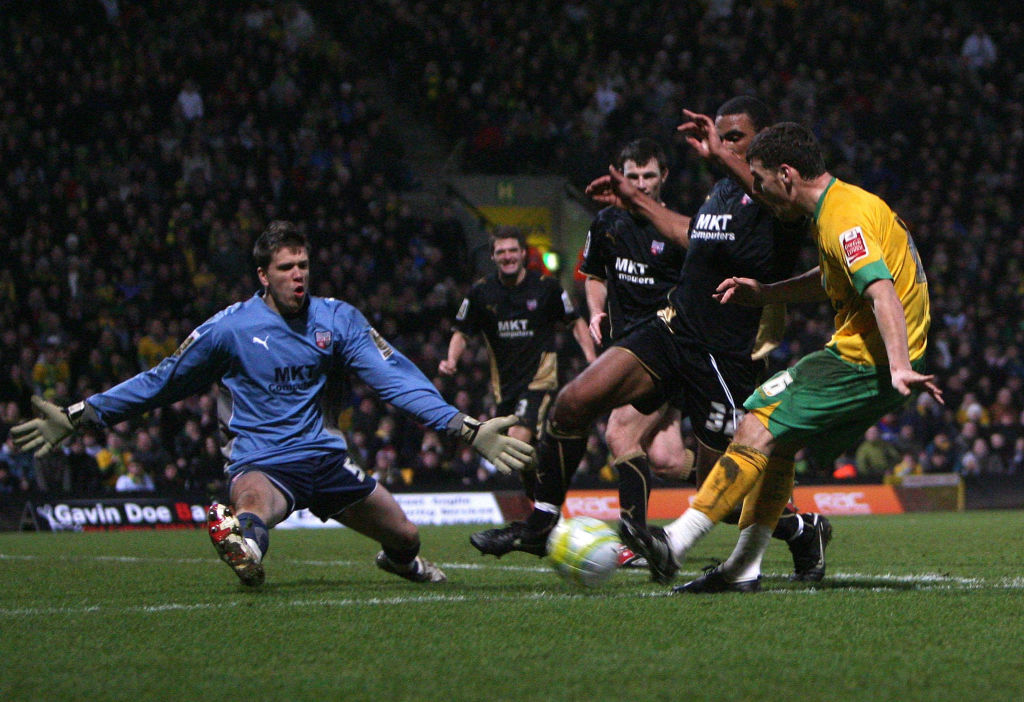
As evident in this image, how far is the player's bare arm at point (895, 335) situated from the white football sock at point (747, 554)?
1.04 meters

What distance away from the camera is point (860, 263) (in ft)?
16.1

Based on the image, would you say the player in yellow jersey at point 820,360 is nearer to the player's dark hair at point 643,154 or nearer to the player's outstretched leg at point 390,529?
the player's outstretched leg at point 390,529

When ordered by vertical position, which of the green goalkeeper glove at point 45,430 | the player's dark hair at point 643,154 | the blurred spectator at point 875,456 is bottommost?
the blurred spectator at point 875,456

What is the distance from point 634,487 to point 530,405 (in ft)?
10.4

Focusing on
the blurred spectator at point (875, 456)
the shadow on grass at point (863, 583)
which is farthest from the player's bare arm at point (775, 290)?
the blurred spectator at point (875, 456)

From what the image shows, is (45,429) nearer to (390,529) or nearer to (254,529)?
Result: (254,529)

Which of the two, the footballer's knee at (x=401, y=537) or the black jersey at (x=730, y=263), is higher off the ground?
the black jersey at (x=730, y=263)

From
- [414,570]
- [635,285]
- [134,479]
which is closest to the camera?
[414,570]

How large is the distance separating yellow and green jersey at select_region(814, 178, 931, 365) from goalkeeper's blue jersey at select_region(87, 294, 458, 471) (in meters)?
2.03

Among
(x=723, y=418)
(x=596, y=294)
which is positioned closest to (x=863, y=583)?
(x=723, y=418)

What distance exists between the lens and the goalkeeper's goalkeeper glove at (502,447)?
17.7 ft

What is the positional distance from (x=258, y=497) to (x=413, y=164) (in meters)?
17.7

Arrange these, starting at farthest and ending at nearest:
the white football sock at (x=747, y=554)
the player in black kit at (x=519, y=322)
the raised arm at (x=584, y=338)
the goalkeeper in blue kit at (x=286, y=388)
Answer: the player in black kit at (x=519, y=322) → the raised arm at (x=584, y=338) → the goalkeeper in blue kit at (x=286, y=388) → the white football sock at (x=747, y=554)

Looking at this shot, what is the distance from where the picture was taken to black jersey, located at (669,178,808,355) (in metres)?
6.52
